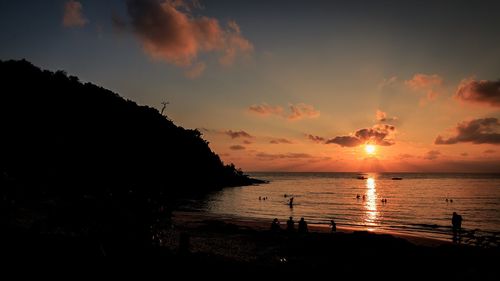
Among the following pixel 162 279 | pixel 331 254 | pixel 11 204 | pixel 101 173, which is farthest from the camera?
pixel 101 173

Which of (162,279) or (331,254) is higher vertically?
(162,279)

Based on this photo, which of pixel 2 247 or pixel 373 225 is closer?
pixel 2 247

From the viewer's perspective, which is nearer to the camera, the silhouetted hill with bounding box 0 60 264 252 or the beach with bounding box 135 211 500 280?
the beach with bounding box 135 211 500 280

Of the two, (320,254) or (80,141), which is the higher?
(80,141)

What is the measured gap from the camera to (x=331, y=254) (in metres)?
22.1

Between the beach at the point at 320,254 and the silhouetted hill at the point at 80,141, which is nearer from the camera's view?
the beach at the point at 320,254

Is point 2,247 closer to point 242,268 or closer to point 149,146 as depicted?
point 242,268

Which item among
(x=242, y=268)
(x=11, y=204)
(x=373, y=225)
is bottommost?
(x=373, y=225)

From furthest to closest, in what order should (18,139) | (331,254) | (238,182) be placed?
(238,182)
(18,139)
(331,254)

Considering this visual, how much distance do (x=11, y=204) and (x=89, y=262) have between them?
5533 millimetres

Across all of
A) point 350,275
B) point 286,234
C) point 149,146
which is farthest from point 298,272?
point 149,146

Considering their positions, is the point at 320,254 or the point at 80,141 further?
the point at 80,141

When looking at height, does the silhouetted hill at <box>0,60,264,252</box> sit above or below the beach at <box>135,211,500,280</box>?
above

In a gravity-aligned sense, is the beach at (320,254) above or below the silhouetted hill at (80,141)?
below
